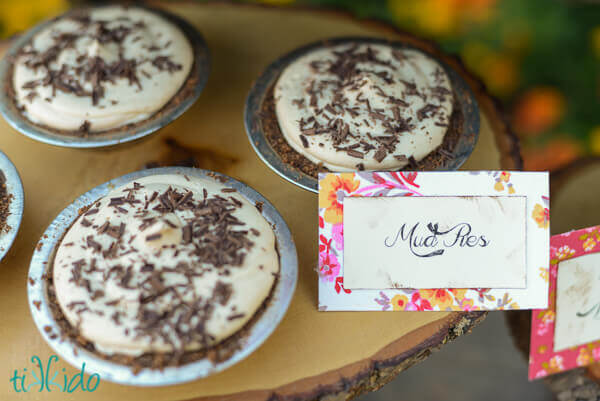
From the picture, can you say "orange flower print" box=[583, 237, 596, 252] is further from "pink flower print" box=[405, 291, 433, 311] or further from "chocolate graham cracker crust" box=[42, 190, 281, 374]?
"chocolate graham cracker crust" box=[42, 190, 281, 374]

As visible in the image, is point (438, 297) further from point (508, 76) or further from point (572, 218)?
point (508, 76)

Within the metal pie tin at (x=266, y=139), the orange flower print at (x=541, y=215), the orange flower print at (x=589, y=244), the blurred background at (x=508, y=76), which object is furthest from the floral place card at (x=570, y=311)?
the blurred background at (x=508, y=76)

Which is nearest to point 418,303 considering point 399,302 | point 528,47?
point 399,302

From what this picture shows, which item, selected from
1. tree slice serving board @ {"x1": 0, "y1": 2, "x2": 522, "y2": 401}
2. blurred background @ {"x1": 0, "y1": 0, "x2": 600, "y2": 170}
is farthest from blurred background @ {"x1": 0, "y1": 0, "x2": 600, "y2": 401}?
tree slice serving board @ {"x1": 0, "y1": 2, "x2": 522, "y2": 401}

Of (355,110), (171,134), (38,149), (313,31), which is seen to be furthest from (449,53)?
(38,149)

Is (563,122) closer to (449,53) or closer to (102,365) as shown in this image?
(449,53)

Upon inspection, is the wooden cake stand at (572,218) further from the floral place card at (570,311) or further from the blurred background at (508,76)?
the blurred background at (508,76)
